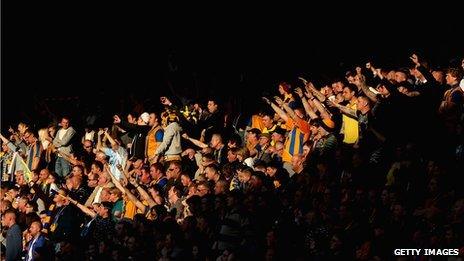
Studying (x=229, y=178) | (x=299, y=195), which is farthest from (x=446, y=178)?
(x=229, y=178)

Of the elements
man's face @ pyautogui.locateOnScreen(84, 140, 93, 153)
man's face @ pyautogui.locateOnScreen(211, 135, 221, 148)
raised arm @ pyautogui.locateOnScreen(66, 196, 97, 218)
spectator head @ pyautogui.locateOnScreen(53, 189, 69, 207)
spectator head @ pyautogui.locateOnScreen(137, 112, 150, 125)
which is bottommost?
raised arm @ pyautogui.locateOnScreen(66, 196, 97, 218)

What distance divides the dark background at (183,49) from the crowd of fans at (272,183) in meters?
1.50

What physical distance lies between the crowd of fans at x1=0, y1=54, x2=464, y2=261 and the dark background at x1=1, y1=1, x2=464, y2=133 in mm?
1498

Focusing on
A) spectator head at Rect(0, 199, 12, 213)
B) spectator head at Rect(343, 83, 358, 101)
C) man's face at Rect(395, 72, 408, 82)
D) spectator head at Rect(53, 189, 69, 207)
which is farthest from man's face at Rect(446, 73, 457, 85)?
spectator head at Rect(0, 199, 12, 213)

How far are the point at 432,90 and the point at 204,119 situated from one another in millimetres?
5077

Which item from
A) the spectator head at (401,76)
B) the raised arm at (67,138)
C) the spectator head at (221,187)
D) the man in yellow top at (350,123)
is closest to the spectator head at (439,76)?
the spectator head at (401,76)

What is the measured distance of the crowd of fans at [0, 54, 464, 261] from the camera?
536 inches

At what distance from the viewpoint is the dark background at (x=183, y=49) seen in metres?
21.0

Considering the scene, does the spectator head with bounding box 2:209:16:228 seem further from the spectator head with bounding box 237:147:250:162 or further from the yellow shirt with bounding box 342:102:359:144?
the yellow shirt with bounding box 342:102:359:144

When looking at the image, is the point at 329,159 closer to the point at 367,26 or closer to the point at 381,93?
the point at 381,93

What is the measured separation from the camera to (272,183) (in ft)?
52.9

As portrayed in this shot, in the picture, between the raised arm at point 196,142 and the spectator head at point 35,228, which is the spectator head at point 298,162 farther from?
the spectator head at point 35,228

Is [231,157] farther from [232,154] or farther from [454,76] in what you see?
[454,76]

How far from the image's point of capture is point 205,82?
73.3 feet
